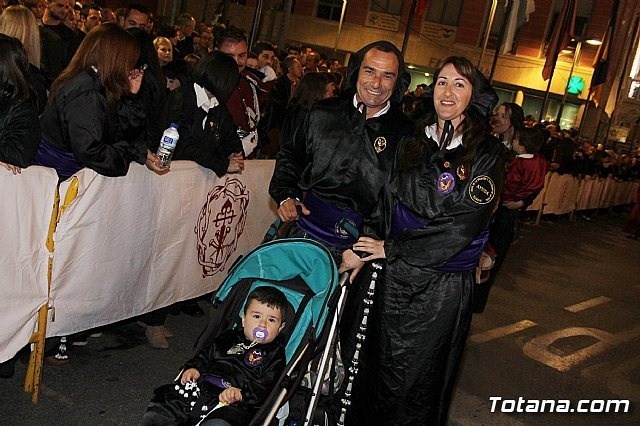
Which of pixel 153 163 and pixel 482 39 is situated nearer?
pixel 153 163

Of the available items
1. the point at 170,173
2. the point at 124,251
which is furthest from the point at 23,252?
the point at 170,173

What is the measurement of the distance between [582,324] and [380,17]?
3128cm

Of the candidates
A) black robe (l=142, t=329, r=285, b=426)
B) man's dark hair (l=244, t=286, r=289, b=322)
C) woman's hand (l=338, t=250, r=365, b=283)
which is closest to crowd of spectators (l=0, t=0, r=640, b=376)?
woman's hand (l=338, t=250, r=365, b=283)

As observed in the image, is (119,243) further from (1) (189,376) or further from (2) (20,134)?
(1) (189,376)

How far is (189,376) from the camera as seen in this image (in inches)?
145

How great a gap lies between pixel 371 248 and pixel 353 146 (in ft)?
2.65

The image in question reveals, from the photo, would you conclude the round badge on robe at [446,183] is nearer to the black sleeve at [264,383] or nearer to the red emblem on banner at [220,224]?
the black sleeve at [264,383]

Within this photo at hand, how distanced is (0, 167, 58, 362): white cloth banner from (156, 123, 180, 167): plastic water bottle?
0.82 meters

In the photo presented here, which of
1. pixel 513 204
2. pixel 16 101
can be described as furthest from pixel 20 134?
pixel 513 204

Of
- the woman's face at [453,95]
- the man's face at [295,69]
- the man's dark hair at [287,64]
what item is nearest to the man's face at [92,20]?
the man's dark hair at [287,64]

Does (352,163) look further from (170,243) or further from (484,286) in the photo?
(484,286)

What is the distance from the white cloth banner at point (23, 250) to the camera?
4.01 metres

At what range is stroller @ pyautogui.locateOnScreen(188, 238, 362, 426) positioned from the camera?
3.91 m

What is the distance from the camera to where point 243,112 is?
7.26 m
